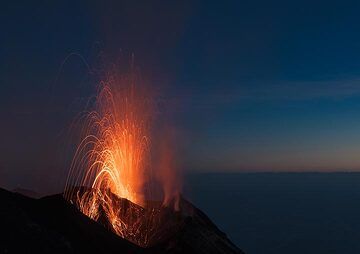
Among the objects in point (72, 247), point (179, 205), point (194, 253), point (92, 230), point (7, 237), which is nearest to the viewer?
point (7, 237)

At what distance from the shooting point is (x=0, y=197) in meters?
46.2

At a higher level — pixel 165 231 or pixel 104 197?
pixel 104 197

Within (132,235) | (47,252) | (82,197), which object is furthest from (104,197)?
(47,252)

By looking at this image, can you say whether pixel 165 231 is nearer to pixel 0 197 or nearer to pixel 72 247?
pixel 72 247

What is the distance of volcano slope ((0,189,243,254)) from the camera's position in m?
40.5

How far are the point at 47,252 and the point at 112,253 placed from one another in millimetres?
9845

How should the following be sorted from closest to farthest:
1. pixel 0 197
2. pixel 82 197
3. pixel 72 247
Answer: pixel 72 247, pixel 0 197, pixel 82 197

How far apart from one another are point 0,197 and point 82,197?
22818mm

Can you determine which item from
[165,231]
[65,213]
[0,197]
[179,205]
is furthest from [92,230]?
[179,205]

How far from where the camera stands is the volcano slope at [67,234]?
133 feet

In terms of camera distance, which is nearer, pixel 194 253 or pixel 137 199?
pixel 194 253

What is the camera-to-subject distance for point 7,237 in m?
39.2

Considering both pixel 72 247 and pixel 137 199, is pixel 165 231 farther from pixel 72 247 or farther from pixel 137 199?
pixel 72 247

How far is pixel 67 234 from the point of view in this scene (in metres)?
47.2
